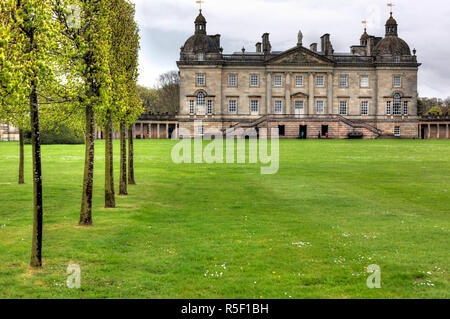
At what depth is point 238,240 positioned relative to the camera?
12039mm

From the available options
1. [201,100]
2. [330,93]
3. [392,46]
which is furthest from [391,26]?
[201,100]

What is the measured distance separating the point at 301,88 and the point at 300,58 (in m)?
4.87

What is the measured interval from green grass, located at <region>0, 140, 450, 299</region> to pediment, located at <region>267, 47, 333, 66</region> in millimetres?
55003

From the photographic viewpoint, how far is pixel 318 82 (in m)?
77.4

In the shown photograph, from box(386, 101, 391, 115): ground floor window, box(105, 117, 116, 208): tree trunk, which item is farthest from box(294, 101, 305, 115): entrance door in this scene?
box(105, 117, 116, 208): tree trunk

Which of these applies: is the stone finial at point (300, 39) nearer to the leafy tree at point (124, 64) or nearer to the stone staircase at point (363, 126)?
the stone staircase at point (363, 126)

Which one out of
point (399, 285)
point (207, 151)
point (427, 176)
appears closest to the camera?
point (399, 285)

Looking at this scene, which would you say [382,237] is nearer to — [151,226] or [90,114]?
[151,226]

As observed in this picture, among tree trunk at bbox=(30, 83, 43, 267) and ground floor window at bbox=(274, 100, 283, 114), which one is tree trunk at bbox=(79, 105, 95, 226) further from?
ground floor window at bbox=(274, 100, 283, 114)

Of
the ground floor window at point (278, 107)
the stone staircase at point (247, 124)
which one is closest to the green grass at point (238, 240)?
the stone staircase at point (247, 124)

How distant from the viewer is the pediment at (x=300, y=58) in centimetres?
7606

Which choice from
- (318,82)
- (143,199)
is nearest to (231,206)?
(143,199)

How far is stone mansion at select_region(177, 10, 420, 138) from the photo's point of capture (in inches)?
2972
